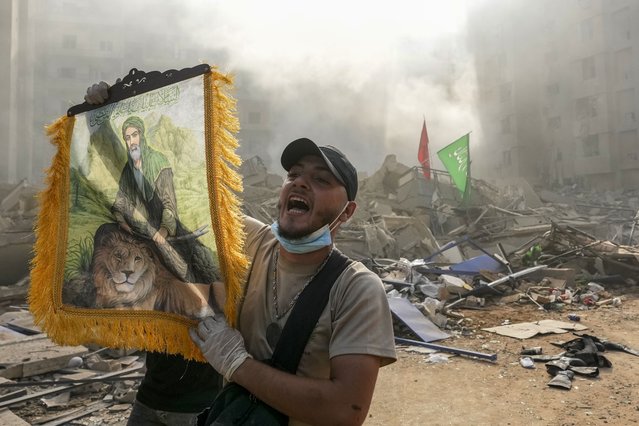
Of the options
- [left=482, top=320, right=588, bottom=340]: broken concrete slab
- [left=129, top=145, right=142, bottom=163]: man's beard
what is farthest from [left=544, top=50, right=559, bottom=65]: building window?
[left=129, top=145, right=142, bottom=163]: man's beard

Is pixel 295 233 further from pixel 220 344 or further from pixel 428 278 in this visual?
pixel 428 278

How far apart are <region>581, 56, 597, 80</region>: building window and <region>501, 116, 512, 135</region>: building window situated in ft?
23.0

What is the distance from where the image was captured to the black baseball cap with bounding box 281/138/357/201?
166 centimetres

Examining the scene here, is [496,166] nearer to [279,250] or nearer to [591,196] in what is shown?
[591,196]

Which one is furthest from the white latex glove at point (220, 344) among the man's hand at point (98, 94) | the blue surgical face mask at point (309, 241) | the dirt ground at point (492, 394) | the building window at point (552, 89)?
the building window at point (552, 89)

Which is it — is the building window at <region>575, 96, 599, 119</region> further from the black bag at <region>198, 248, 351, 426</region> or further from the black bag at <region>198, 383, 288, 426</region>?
the black bag at <region>198, 383, 288, 426</region>

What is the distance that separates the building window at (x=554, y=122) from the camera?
39.9m

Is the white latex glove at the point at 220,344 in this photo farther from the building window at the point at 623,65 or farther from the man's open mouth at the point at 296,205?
the building window at the point at 623,65

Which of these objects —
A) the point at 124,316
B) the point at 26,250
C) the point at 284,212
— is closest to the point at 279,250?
the point at 284,212

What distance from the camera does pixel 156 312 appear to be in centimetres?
172

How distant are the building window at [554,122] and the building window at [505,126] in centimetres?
336

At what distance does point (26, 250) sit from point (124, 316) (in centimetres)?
1046

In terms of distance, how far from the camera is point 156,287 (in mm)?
1771

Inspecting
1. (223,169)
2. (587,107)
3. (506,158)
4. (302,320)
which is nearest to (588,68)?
(587,107)
